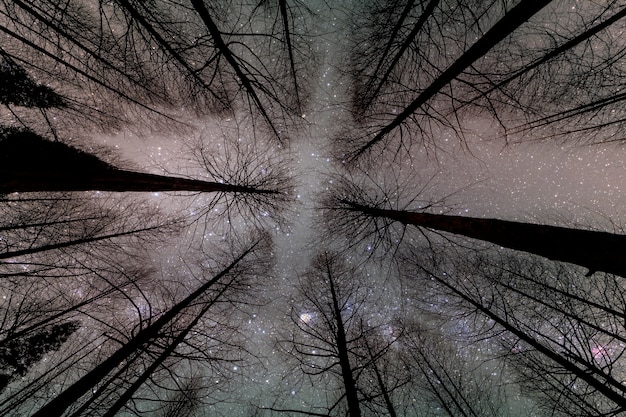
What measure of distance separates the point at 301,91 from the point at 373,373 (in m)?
8.51

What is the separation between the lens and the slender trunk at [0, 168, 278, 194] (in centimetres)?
284

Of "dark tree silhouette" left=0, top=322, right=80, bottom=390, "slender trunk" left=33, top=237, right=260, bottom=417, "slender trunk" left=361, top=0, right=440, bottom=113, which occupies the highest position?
"slender trunk" left=361, top=0, right=440, bottom=113

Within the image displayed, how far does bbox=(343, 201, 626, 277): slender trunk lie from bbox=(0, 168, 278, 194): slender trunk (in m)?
5.13

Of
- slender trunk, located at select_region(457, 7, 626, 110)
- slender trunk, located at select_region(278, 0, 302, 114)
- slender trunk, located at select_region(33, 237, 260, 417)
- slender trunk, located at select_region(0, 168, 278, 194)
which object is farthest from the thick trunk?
slender trunk, located at select_region(33, 237, 260, 417)

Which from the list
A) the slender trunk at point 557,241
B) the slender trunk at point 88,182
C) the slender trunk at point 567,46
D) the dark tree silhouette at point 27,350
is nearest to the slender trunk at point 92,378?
the slender trunk at point 88,182

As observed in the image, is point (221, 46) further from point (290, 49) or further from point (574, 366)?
point (574, 366)

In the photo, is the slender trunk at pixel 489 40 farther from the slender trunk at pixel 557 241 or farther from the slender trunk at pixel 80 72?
the slender trunk at pixel 80 72

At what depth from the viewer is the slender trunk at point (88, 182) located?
2844 millimetres

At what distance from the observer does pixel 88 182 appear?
10.8 feet

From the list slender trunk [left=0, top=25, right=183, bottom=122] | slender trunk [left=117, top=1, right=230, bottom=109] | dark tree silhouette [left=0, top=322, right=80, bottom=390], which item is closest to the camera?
slender trunk [left=117, top=1, right=230, bottom=109]

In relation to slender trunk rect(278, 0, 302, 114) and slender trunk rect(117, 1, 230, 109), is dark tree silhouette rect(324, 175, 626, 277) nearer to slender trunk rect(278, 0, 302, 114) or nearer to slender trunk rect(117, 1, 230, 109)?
slender trunk rect(278, 0, 302, 114)

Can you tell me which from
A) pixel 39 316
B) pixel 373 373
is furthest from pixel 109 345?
pixel 373 373

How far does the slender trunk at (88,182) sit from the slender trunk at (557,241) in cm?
513

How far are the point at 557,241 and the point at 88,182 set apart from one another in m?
5.79
